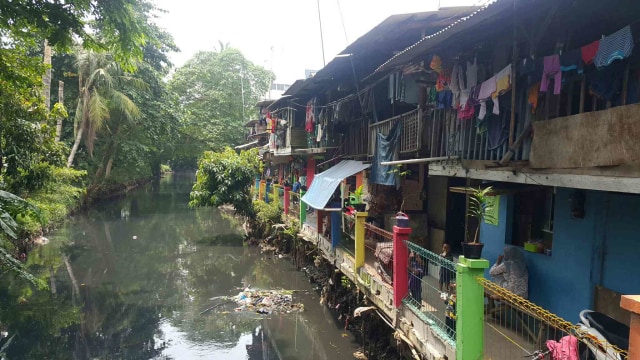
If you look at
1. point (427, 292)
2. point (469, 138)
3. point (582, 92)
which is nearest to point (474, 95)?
point (469, 138)

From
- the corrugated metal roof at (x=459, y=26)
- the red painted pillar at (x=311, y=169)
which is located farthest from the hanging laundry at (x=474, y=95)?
the red painted pillar at (x=311, y=169)

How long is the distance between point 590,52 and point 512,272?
11.4 ft

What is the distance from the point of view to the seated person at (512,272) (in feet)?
21.6

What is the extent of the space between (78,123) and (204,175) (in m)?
10.7

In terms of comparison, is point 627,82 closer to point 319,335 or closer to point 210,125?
point 319,335

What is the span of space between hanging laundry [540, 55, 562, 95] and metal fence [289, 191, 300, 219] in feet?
45.8

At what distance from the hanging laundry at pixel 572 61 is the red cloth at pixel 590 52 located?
0.27 feet

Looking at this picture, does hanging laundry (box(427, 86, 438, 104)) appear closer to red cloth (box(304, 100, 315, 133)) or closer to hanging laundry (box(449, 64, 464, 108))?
hanging laundry (box(449, 64, 464, 108))

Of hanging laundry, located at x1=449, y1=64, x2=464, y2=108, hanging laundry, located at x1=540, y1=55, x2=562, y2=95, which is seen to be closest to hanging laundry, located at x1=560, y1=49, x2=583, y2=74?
hanging laundry, located at x1=540, y1=55, x2=562, y2=95

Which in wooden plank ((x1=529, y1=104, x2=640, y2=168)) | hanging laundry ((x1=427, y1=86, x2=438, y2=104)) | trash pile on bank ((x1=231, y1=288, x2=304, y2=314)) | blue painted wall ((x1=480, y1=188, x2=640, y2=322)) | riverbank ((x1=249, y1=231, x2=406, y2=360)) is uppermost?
hanging laundry ((x1=427, y1=86, x2=438, y2=104))

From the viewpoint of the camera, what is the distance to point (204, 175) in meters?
21.4

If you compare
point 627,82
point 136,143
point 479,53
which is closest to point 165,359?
point 479,53

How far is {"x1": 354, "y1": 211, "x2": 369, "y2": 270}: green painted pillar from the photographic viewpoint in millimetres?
9734

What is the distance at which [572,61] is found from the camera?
4.83 m
